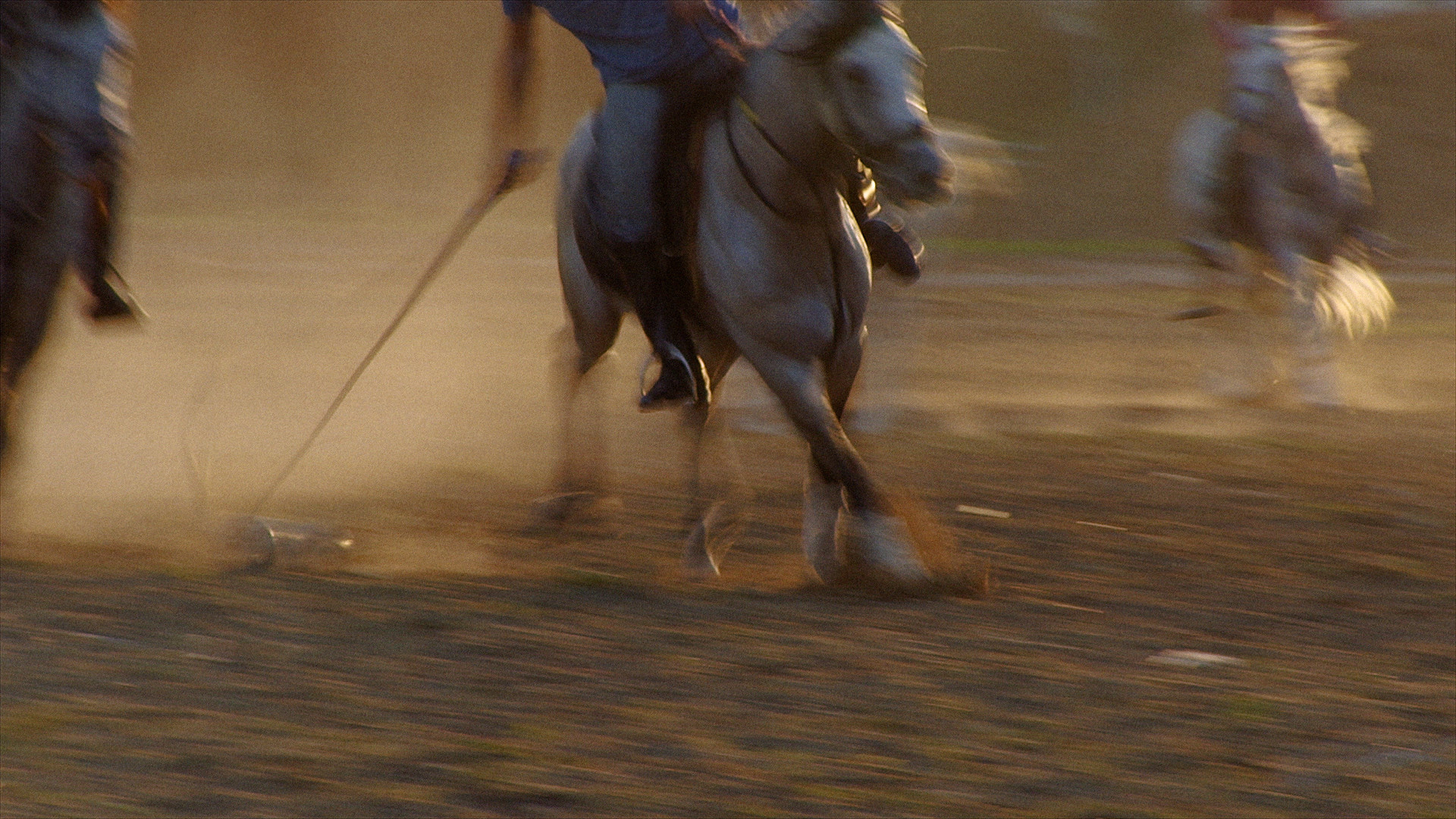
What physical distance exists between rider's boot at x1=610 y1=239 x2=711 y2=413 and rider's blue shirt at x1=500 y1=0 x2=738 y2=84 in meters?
0.59

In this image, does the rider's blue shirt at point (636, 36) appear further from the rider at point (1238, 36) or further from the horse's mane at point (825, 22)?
the rider at point (1238, 36)

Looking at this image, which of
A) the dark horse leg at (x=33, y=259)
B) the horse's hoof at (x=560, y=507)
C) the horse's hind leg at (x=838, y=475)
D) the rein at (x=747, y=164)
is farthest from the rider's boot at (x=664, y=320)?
the dark horse leg at (x=33, y=259)

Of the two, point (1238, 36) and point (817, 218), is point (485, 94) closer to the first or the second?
point (1238, 36)

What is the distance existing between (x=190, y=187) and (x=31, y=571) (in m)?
26.9

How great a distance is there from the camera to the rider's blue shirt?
605 centimetres

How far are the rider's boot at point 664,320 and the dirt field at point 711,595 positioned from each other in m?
0.67

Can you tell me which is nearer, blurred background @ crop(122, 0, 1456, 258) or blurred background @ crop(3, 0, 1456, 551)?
blurred background @ crop(3, 0, 1456, 551)

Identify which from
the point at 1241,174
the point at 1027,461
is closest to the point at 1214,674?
the point at 1027,461

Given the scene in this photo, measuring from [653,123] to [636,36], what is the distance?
12.2 inches

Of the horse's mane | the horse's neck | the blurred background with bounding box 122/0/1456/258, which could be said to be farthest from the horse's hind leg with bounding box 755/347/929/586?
the blurred background with bounding box 122/0/1456/258

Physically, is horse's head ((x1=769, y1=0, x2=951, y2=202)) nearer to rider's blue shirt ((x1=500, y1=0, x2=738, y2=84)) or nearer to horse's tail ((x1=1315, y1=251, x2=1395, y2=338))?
rider's blue shirt ((x1=500, y1=0, x2=738, y2=84))

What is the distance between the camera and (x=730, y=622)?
5520 millimetres

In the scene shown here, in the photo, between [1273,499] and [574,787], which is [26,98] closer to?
[574,787]

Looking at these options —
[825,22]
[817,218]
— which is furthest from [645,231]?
[825,22]
